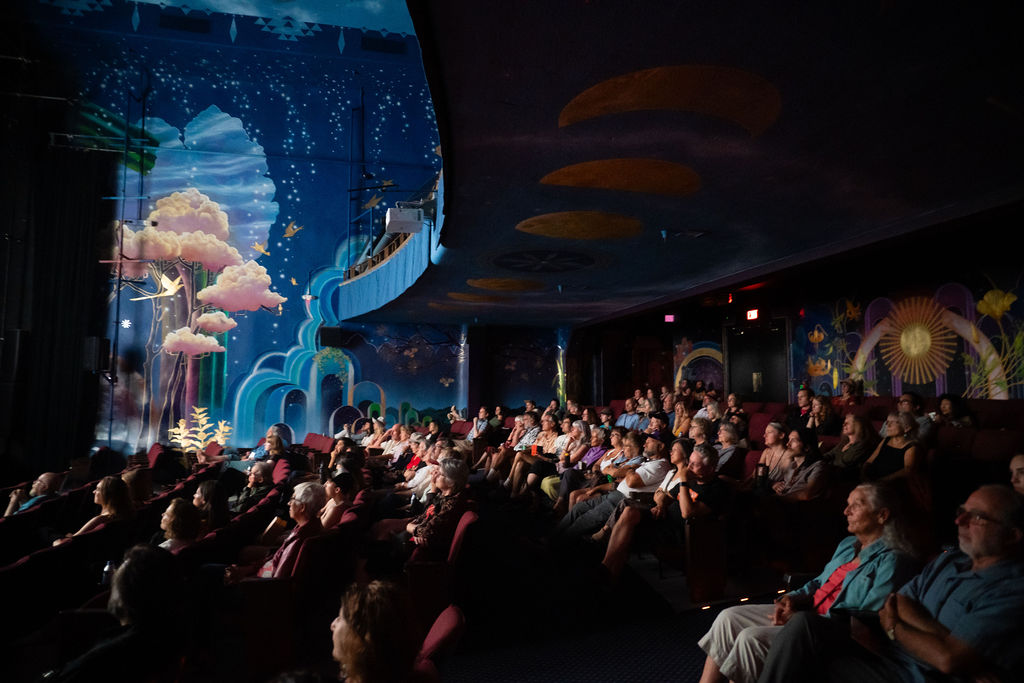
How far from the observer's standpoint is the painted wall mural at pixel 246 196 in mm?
11742

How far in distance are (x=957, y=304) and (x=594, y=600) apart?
19.3ft

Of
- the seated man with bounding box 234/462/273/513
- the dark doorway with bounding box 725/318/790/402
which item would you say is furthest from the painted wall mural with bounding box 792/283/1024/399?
the seated man with bounding box 234/462/273/513

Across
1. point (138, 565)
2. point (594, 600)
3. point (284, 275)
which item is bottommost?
point (594, 600)

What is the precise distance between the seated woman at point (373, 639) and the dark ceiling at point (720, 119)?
6.44 ft

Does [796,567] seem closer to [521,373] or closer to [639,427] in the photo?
[639,427]

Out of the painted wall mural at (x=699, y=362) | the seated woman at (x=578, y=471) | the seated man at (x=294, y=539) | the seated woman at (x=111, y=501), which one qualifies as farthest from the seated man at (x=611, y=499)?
the painted wall mural at (x=699, y=362)

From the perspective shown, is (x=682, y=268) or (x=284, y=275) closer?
(x=682, y=268)

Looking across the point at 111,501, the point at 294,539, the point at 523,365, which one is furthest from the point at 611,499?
the point at 523,365

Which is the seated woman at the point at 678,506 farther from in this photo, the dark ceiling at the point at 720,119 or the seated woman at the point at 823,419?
the seated woman at the point at 823,419

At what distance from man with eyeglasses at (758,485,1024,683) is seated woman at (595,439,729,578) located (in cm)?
159

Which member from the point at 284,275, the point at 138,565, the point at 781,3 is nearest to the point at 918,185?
the point at 781,3

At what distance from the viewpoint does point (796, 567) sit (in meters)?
3.78

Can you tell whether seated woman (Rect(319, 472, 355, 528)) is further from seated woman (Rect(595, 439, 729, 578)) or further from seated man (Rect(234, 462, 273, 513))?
seated woman (Rect(595, 439, 729, 578))

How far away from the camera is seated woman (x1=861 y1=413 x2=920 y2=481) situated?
402cm
